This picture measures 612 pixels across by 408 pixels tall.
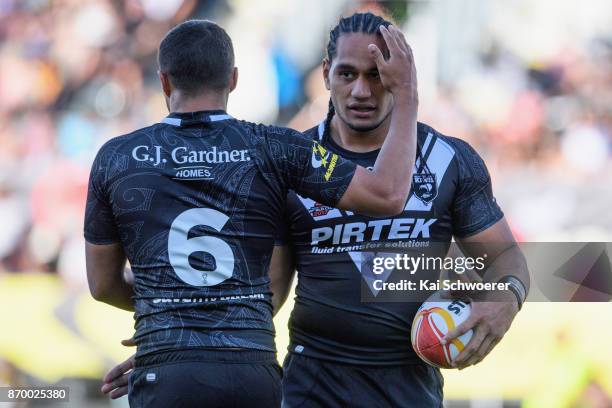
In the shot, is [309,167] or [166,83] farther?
[166,83]

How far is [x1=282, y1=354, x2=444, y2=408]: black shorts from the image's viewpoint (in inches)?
154

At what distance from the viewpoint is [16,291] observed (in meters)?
8.43

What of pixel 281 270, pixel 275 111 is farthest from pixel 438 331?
pixel 275 111

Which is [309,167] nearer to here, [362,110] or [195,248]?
[195,248]

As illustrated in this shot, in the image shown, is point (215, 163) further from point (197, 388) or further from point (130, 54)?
point (130, 54)

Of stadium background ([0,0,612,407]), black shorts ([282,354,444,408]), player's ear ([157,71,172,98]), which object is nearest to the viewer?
player's ear ([157,71,172,98])

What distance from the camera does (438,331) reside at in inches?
→ 146

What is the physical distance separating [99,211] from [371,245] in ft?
4.14

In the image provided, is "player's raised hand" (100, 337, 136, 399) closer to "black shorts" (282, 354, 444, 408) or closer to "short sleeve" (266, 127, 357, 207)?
"black shorts" (282, 354, 444, 408)

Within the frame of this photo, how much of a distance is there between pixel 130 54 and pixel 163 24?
0.40 m

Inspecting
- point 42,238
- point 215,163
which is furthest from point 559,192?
point 215,163

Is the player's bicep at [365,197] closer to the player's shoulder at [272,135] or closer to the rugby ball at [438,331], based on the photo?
the player's shoulder at [272,135]

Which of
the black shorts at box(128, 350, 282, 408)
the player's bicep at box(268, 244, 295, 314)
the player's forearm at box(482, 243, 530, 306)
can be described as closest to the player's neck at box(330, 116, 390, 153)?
the player's bicep at box(268, 244, 295, 314)

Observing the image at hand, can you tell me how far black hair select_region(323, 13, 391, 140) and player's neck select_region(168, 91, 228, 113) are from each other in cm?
111
